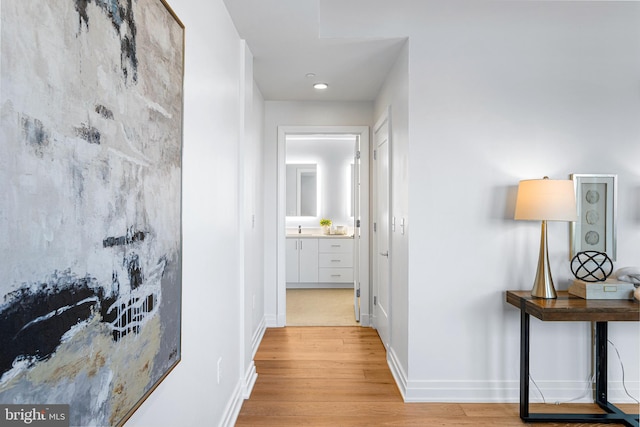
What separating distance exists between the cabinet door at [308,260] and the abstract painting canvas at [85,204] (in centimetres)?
488

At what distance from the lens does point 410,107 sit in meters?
2.57

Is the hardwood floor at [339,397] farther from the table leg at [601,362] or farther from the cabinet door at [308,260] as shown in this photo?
the cabinet door at [308,260]

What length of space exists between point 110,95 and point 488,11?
243cm

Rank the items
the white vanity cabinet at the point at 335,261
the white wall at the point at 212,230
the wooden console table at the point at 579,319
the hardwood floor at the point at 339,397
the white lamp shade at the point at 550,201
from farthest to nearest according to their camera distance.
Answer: the white vanity cabinet at the point at 335,261 → the hardwood floor at the point at 339,397 → the white lamp shade at the point at 550,201 → the wooden console table at the point at 579,319 → the white wall at the point at 212,230

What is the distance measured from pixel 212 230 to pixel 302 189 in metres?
4.88

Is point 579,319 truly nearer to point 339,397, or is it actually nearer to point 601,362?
point 601,362

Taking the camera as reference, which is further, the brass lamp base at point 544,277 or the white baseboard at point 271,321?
the white baseboard at point 271,321

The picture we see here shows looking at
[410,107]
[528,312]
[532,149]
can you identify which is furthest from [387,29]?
[528,312]

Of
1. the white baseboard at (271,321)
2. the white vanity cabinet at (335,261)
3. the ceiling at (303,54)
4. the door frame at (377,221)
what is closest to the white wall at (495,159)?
the ceiling at (303,54)

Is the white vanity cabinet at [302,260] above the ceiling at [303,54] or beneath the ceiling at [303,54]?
beneath

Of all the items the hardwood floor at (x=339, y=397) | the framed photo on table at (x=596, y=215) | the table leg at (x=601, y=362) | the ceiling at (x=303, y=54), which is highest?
the ceiling at (x=303, y=54)

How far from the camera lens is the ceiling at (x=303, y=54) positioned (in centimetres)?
226

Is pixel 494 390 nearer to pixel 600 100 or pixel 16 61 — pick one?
pixel 600 100

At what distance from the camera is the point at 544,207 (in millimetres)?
2252
